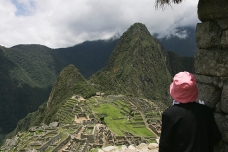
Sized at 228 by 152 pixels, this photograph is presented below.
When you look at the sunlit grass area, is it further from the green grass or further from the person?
the person

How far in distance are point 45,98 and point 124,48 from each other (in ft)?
225

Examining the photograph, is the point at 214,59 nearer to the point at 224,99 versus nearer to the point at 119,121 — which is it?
the point at 224,99

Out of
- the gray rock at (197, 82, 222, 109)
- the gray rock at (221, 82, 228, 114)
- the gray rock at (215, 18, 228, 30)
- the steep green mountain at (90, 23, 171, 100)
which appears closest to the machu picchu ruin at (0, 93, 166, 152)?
the gray rock at (197, 82, 222, 109)

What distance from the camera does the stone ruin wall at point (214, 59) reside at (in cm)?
335

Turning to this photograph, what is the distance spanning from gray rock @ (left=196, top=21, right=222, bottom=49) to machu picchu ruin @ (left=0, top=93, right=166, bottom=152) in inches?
218

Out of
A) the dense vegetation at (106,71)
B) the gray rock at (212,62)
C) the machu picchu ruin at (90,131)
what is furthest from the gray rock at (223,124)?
the dense vegetation at (106,71)

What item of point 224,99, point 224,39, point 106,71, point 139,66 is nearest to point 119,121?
point 224,99

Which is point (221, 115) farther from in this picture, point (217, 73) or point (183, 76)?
point (183, 76)

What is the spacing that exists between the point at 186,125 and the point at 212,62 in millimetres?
1125

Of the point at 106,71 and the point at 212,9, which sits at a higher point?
the point at 106,71

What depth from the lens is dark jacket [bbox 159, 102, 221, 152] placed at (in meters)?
2.96

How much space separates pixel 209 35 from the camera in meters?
3.59

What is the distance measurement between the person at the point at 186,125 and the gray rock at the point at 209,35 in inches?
32.3

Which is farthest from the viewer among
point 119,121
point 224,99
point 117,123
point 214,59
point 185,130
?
point 119,121
